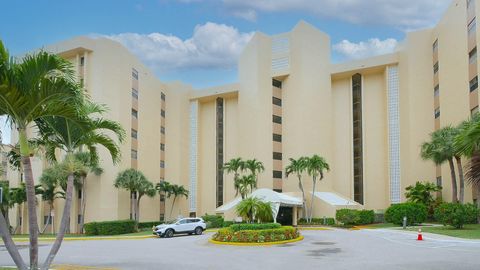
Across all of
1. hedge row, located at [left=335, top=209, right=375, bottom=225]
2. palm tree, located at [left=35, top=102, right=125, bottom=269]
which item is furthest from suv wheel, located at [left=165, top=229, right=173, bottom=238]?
palm tree, located at [left=35, top=102, right=125, bottom=269]

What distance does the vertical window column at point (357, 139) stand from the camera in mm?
58612

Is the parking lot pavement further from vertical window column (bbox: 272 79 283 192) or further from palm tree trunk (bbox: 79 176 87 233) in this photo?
vertical window column (bbox: 272 79 283 192)

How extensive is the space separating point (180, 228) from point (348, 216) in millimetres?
18204

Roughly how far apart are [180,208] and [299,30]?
27446 millimetres

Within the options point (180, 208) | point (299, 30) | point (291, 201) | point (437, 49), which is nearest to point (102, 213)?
point (180, 208)

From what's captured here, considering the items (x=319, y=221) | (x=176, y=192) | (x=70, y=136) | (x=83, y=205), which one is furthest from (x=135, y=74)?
(x=70, y=136)

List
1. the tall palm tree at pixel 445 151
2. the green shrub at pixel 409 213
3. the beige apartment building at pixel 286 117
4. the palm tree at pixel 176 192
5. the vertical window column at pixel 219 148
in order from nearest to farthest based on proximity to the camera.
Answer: the tall palm tree at pixel 445 151 < the green shrub at pixel 409 213 < the beige apartment building at pixel 286 117 < the palm tree at pixel 176 192 < the vertical window column at pixel 219 148

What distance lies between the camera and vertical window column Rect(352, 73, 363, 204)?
58.6m

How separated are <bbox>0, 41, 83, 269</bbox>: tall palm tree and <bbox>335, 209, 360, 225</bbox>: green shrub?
1592 inches

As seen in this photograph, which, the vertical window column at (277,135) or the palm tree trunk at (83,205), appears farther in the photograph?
the vertical window column at (277,135)

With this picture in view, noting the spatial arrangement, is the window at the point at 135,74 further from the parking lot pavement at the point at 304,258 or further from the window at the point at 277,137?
the parking lot pavement at the point at 304,258

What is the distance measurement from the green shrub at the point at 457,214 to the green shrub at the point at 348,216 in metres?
14.2

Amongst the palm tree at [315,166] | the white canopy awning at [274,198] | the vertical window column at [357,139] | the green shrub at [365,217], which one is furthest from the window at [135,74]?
the green shrub at [365,217]

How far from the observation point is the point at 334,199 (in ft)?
183
